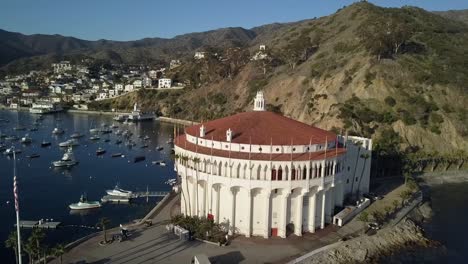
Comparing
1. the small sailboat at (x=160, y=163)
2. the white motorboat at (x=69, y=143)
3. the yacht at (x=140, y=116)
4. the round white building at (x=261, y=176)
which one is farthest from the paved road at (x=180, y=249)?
the yacht at (x=140, y=116)

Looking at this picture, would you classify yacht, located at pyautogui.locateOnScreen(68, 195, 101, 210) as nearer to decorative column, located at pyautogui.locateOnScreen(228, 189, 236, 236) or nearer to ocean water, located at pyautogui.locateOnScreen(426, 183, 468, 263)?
decorative column, located at pyautogui.locateOnScreen(228, 189, 236, 236)

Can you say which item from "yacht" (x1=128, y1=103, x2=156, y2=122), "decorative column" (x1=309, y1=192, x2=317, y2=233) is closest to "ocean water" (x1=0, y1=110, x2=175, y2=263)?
"yacht" (x1=128, y1=103, x2=156, y2=122)

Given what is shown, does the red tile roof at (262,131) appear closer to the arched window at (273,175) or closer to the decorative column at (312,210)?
the arched window at (273,175)

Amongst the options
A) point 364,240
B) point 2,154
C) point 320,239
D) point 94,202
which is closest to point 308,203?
point 320,239

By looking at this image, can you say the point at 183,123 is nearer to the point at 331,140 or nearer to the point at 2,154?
the point at 2,154

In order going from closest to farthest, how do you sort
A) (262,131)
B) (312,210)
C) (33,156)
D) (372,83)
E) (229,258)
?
(229,258) < (312,210) < (262,131) < (33,156) < (372,83)

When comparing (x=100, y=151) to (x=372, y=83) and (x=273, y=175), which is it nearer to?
(x=372, y=83)

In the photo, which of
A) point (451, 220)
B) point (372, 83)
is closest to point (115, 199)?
point (451, 220)
